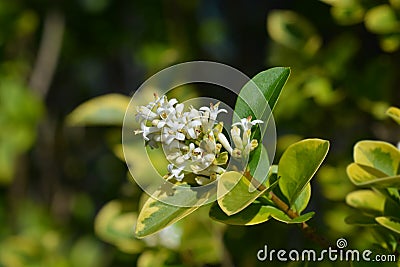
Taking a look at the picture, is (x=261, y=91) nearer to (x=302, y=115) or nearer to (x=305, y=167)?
(x=305, y=167)

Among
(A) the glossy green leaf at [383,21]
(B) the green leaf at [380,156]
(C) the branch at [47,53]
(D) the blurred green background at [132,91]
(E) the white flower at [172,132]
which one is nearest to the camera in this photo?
(E) the white flower at [172,132]

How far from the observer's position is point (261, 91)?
1.95ft

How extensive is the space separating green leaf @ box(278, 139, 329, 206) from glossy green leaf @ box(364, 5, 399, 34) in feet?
1.01

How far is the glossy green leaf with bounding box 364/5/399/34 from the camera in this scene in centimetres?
83

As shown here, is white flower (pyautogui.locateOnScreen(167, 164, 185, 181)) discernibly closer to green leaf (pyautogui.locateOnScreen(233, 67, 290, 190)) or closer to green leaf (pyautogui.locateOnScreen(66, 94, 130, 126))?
green leaf (pyautogui.locateOnScreen(233, 67, 290, 190))

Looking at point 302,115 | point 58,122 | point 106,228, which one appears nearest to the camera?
point 106,228

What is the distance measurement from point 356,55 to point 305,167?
2.06 ft

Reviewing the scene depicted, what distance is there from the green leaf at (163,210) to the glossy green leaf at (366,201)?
0.22 meters

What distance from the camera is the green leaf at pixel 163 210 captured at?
1.87ft

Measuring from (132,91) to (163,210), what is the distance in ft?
2.34

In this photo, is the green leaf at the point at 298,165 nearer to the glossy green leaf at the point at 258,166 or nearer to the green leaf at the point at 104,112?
Result: the glossy green leaf at the point at 258,166

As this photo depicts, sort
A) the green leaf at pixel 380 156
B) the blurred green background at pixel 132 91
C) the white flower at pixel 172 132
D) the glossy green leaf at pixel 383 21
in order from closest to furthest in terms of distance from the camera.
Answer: the white flower at pixel 172 132
the green leaf at pixel 380 156
the glossy green leaf at pixel 383 21
the blurred green background at pixel 132 91

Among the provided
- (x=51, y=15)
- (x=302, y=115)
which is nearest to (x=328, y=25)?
(x=302, y=115)

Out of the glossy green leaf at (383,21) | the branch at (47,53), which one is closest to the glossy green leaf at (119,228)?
the glossy green leaf at (383,21)
